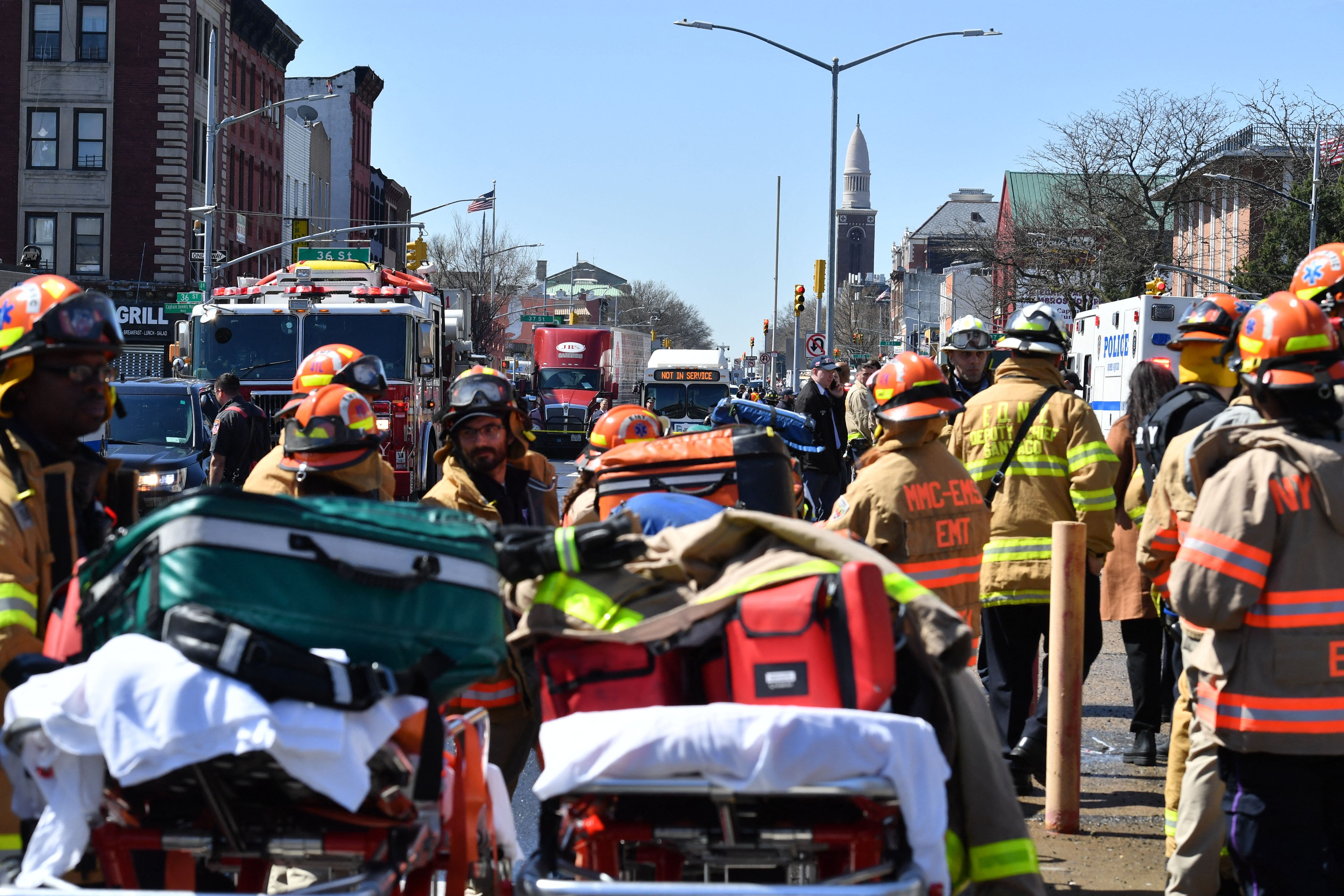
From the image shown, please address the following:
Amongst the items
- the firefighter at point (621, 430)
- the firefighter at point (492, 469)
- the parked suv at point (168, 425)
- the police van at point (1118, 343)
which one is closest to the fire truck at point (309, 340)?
the parked suv at point (168, 425)

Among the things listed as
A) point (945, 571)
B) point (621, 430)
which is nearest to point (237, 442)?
point (621, 430)

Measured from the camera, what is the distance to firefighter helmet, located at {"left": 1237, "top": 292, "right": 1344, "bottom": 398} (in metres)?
4.29

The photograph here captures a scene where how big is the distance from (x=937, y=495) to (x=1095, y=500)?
50.6 inches

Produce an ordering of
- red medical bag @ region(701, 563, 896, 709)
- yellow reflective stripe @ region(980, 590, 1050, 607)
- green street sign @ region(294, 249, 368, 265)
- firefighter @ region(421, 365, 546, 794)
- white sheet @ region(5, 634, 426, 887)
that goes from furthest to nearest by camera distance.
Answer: green street sign @ region(294, 249, 368, 265) < yellow reflective stripe @ region(980, 590, 1050, 607) < firefighter @ region(421, 365, 546, 794) < red medical bag @ region(701, 563, 896, 709) < white sheet @ region(5, 634, 426, 887)

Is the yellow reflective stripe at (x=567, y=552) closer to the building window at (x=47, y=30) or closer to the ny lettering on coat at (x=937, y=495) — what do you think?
the ny lettering on coat at (x=937, y=495)

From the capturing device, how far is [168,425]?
17.2 meters

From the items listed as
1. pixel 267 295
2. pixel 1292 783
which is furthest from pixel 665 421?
pixel 267 295

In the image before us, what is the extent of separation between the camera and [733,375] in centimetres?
4794

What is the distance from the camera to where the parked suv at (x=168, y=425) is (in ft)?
53.7

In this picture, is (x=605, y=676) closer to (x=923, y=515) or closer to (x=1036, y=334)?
(x=923, y=515)

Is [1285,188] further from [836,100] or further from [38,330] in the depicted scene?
[38,330]

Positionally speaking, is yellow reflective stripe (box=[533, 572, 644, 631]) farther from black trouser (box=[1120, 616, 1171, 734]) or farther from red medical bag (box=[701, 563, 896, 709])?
black trouser (box=[1120, 616, 1171, 734])

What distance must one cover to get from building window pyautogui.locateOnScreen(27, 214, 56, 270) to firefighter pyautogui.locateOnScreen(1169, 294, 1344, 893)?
49.2 meters

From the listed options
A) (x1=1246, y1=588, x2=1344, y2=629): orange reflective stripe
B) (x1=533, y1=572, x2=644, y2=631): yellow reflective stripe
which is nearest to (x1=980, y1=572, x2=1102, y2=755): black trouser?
(x1=1246, y1=588, x2=1344, y2=629): orange reflective stripe
